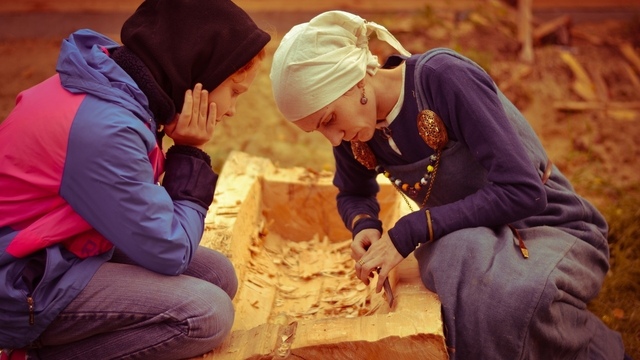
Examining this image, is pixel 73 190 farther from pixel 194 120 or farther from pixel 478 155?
pixel 478 155

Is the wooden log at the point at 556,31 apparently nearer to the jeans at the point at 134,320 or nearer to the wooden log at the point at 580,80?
the wooden log at the point at 580,80

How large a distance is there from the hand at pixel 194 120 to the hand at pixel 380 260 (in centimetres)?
73

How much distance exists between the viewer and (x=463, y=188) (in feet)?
9.88

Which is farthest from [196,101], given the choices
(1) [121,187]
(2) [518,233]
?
(2) [518,233]

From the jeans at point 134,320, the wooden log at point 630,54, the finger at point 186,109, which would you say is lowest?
the wooden log at point 630,54

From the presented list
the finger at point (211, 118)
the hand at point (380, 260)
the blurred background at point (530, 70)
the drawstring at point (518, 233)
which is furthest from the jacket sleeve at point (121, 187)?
the blurred background at point (530, 70)

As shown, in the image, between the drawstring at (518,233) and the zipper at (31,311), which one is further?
the drawstring at (518,233)

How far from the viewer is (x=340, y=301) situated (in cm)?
349

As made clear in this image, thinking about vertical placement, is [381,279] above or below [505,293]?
below

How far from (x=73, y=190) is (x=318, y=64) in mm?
903

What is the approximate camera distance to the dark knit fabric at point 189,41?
2588mm

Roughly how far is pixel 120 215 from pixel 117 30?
4954mm

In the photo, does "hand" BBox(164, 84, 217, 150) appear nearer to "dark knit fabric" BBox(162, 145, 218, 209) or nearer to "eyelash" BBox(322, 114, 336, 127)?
"dark knit fabric" BBox(162, 145, 218, 209)

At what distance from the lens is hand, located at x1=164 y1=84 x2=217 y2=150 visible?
267 cm
